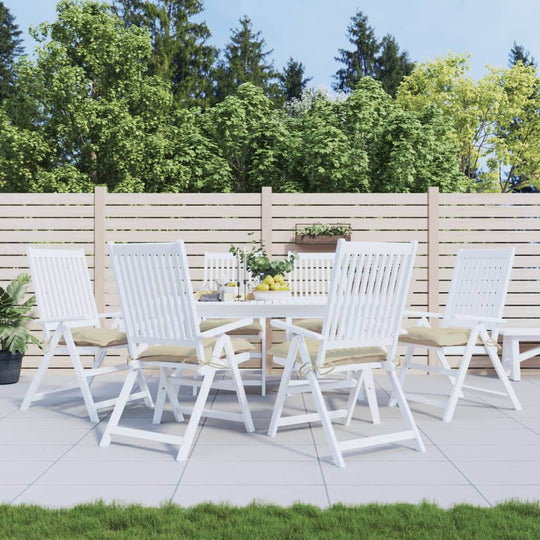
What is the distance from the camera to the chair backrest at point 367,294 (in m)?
3.12

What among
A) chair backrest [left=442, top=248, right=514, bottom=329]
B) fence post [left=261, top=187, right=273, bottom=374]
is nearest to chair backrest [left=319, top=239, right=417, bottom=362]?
chair backrest [left=442, top=248, right=514, bottom=329]

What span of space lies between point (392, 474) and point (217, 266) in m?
3.00

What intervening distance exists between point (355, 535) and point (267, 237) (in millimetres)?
4029

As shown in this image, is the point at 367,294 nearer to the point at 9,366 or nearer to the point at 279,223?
the point at 279,223

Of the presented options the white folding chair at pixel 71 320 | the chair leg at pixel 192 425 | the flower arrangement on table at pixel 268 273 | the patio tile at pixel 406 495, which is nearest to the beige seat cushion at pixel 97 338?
the white folding chair at pixel 71 320

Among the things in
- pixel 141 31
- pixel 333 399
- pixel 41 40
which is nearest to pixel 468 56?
pixel 141 31

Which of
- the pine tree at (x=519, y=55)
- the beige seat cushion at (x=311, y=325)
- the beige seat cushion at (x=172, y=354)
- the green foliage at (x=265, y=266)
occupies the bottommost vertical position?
the beige seat cushion at (x=311, y=325)

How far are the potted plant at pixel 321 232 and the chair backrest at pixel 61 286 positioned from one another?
2.05 m

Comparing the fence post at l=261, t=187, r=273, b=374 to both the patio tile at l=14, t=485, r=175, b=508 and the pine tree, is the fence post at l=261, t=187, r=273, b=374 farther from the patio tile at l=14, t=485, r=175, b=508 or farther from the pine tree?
the pine tree

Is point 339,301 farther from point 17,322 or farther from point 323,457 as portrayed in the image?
point 17,322

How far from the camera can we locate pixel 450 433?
143 inches

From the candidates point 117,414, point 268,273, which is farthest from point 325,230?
point 117,414

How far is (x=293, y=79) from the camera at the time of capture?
82.9ft

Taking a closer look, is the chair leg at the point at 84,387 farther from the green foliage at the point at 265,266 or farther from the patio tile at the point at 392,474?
the patio tile at the point at 392,474
